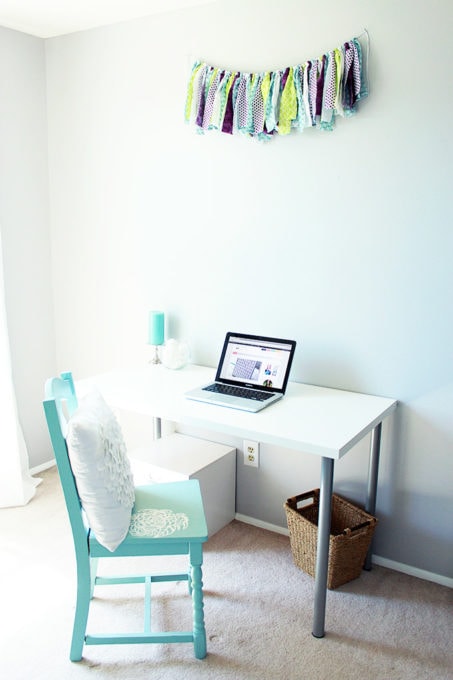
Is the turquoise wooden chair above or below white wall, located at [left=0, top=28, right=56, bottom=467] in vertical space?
below

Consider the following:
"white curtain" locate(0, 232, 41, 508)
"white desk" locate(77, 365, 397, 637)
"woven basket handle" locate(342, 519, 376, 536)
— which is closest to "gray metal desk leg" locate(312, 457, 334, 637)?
"white desk" locate(77, 365, 397, 637)

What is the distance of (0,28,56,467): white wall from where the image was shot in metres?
2.85

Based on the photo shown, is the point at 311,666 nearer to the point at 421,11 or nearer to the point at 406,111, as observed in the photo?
the point at 406,111

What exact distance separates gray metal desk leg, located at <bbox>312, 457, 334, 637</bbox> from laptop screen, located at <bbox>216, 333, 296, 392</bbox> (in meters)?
0.49

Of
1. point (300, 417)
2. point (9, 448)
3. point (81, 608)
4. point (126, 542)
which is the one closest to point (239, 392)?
point (300, 417)

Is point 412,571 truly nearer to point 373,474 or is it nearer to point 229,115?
point 373,474

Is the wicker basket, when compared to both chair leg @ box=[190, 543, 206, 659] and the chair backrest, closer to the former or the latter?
chair leg @ box=[190, 543, 206, 659]

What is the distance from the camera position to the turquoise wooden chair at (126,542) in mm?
1683

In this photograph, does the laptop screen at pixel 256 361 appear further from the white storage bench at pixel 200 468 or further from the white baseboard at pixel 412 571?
the white baseboard at pixel 412 571

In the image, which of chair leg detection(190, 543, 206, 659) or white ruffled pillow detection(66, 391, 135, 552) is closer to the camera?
white ruffled pillow detection(66, 391, 135, 552)

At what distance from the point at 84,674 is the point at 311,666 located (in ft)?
2.31

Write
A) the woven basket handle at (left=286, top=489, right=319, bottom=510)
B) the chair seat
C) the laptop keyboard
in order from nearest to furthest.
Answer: the chair seat → the laptop keyboard → the woven basket handle at (left=286, top=489, right=319, bottom=510)

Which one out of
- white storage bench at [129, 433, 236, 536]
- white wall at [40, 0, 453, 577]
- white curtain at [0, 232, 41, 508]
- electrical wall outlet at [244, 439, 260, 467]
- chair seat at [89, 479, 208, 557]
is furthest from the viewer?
white curtain at [0, 232, 41, 508]

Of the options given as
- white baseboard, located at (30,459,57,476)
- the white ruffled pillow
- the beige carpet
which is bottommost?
the beige carpet
